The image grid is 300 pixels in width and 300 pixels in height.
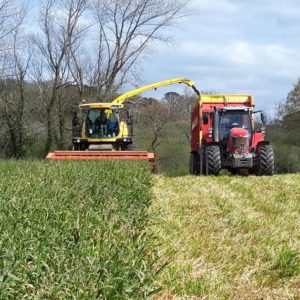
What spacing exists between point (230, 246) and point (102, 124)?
14.1m

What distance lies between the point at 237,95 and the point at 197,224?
40.2 ft

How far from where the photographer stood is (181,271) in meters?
3.81

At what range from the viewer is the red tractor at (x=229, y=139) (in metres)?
14.9

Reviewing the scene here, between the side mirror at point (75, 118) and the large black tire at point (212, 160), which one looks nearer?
the large black tire at point (212, 160)

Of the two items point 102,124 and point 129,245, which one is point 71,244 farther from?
point 102,124

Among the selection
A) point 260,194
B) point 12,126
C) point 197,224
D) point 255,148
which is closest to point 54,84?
point 12,126

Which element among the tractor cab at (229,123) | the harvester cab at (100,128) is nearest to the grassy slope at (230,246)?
the tractor cab at (229,123)

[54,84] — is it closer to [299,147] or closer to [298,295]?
[299,147]

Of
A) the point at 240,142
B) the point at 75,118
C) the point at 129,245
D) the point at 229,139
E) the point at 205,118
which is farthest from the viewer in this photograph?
the point at 75,118

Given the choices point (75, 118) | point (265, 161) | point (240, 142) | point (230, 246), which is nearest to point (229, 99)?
point (240, 142)

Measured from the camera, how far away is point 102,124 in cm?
1861

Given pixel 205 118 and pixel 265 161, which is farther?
pixel 205 118

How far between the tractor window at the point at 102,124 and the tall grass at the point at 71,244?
1306cm

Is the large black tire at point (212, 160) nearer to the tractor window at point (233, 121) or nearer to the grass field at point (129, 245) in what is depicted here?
the tractor window at point (233, 121)
